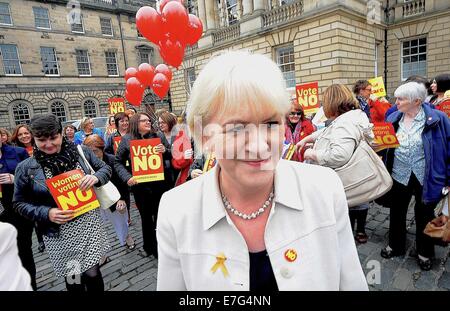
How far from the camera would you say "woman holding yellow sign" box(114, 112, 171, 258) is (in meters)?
3.59

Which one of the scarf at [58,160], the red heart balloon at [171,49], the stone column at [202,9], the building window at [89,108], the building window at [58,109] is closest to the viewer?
the scarf at [58,160]

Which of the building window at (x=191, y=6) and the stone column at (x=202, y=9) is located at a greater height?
the building window at (x=191, y=6)

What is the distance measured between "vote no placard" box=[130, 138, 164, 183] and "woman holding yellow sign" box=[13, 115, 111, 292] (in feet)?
2.56

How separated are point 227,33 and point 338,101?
17.6 metres

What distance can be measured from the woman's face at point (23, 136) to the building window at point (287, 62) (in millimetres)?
13751

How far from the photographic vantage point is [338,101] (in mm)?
2990

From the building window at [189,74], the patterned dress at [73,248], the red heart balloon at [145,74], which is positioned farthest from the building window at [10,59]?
the patterned dress at [73,248]

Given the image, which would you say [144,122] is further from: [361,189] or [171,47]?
[171,47]

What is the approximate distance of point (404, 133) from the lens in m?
3.03

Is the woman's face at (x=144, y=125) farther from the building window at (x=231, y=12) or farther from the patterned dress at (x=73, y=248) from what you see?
the building window at (x=231, y=12)

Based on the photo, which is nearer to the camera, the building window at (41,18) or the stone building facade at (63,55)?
the stone building facade at (63,55)

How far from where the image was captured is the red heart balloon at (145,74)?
36.0 ft

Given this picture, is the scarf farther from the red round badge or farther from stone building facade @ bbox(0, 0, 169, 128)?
stone building facade @ bbox(0, 0, 169, 128)

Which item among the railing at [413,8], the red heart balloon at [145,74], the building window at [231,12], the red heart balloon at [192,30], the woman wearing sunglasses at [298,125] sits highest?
the building window at [231,12]
